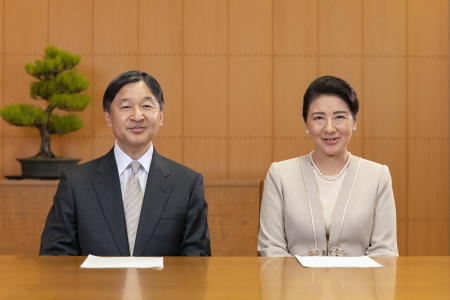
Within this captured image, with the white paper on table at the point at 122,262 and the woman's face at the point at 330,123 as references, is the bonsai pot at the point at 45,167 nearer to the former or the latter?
the woman's face at the point at 330,123

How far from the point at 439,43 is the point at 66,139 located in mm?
3156

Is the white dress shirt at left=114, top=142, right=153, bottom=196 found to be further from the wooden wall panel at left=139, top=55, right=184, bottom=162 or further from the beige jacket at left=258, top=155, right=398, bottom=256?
the wooden wall panel at left=139, top=55, right=184, bottom=162

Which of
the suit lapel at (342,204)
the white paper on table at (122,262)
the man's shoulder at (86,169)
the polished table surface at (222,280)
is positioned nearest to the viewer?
the polished table surface at (222,280)

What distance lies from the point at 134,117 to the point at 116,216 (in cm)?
39

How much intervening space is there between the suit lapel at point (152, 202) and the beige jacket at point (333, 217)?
18.0 inches

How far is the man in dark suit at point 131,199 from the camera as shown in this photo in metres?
2.53

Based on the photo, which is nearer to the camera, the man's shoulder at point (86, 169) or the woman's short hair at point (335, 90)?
the man's shoulder at point (86, 169)

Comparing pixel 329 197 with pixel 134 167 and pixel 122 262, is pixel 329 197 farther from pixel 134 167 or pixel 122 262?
pixel 122 262

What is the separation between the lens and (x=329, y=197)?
285 cm

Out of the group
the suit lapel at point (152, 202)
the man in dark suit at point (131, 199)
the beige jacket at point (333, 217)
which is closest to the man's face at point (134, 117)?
the man in dark suit at point (131, 199)

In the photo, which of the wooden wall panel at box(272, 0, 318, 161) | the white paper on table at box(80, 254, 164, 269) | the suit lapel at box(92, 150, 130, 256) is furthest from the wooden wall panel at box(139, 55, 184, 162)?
the white paper on table at box(80, 254, 164, 269)

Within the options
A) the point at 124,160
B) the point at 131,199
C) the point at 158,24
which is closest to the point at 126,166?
the point at 124,160

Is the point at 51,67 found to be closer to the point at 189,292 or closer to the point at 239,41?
the point at 239,41

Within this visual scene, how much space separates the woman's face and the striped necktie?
2.51 ft
